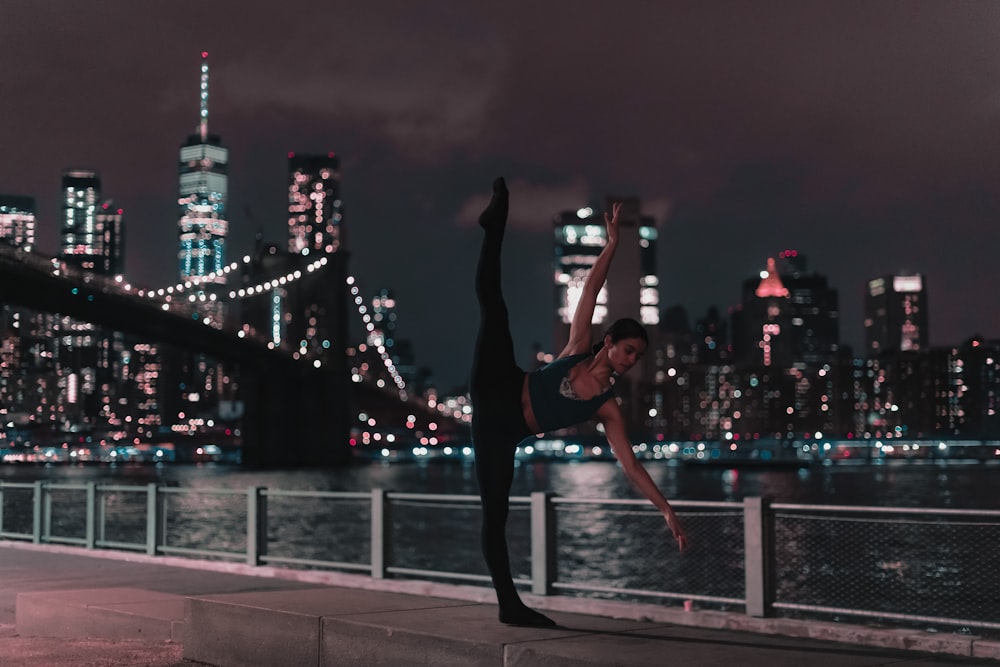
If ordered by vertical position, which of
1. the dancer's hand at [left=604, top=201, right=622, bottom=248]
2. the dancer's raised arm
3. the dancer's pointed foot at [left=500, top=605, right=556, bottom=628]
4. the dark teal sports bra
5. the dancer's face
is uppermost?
the dancer's hand at [left=604, top=201, right=622, bottom=248]

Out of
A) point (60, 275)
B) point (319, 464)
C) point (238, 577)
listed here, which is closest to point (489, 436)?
point (238, 577)

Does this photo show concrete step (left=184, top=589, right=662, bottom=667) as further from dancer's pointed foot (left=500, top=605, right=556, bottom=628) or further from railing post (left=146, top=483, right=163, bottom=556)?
railing post (left=146, top=483, right=163, bottom=556)

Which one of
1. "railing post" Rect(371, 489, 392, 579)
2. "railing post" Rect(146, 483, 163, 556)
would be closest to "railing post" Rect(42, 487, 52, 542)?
"railing post" Rect(146, 483, 163, 556)

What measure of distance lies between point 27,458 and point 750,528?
508 feet

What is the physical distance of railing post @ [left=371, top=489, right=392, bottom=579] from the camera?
11.2 m

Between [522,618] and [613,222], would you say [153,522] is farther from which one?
[613,222]

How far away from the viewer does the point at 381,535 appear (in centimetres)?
1132

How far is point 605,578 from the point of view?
27.5m

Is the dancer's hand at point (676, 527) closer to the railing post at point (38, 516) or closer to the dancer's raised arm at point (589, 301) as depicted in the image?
the dancer's raised arm at point (589, 301)

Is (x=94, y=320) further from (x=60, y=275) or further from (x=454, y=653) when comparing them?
(x=454, y=653)

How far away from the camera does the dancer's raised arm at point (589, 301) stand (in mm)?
6547

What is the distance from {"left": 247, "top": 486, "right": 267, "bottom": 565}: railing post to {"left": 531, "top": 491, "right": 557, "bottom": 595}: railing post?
3660 mm

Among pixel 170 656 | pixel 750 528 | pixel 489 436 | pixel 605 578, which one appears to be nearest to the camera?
pixel 489 436

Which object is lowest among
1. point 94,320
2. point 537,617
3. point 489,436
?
point 537,617
